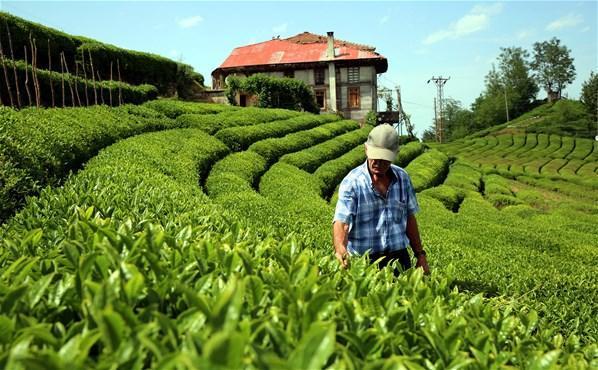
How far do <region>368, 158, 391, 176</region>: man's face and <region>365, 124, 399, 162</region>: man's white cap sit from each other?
98 millimetres

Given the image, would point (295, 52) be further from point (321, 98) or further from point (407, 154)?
point (407, 154)

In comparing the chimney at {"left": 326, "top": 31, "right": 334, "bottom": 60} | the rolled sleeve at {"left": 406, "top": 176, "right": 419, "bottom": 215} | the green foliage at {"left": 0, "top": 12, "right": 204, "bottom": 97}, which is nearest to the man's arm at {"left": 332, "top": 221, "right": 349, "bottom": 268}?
the rolled sleeve at {"left": 406, "top": 176, "right": 419, "bottom": 215}

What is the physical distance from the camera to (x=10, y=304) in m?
1.67

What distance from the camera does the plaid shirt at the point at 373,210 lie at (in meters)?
4.35

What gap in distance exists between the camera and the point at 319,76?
44312 mm

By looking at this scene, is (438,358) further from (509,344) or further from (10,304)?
(10,304)

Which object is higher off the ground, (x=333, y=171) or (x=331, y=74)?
(x=331, y=74)

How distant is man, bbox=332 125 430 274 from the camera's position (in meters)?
4.32

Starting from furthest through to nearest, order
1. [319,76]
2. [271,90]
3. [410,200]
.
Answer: [319,76] < [271,90] < [410,200]

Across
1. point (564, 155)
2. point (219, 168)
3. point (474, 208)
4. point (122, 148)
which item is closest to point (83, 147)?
point (122, 148)

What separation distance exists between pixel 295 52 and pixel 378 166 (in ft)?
142

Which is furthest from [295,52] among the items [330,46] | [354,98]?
[354,98]

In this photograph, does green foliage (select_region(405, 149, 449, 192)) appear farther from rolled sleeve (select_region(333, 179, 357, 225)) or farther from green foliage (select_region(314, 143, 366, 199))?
rolled sleeve (select_region(333, 179, 357, 225))

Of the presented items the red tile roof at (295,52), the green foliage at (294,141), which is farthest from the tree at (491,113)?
the green foliage at (294,141)
